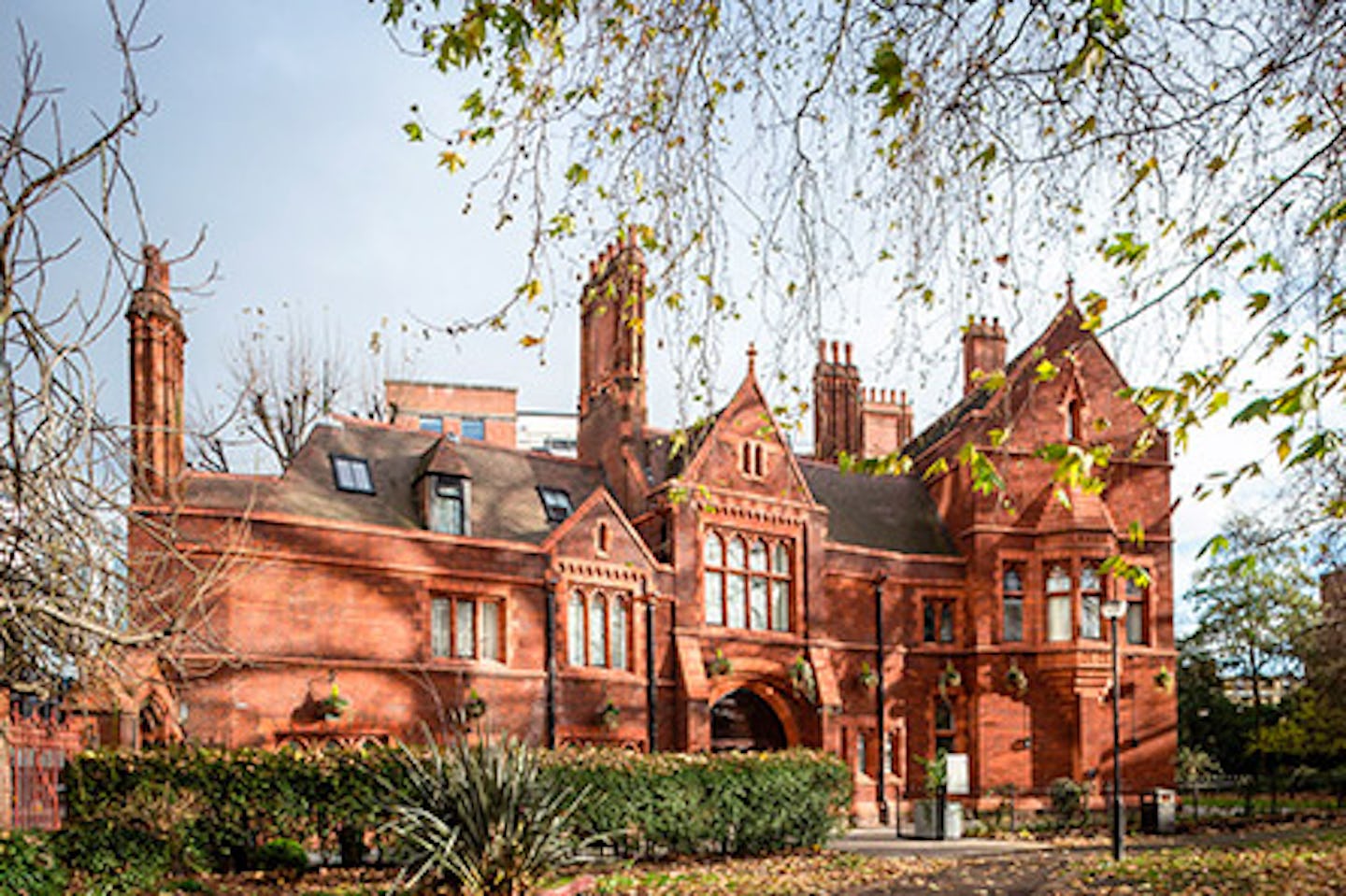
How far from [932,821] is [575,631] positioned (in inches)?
324

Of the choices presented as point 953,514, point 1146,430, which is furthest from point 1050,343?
point 1146,430

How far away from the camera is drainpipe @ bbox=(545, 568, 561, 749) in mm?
26422

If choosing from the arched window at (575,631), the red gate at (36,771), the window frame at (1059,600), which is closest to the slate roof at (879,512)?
the window frame at (1059,600)

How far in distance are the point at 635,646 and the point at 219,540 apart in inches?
361

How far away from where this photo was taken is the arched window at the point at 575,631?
88.9ft

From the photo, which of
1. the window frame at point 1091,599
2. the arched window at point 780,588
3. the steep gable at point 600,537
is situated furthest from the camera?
the window frame at point 1091,599

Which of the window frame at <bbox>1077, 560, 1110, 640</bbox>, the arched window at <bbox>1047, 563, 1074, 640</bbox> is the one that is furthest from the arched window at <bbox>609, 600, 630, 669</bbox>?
the window frame at <bbox>1077, 560, 1110, 640</bbox>

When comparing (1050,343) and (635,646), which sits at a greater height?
(1050,343)

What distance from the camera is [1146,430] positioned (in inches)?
292

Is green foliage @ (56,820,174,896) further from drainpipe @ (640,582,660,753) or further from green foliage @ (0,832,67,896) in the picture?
drainpipe @ (640,582,660,753)

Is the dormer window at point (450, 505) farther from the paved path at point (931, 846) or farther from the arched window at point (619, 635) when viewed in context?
the paved path at point (931, 846)

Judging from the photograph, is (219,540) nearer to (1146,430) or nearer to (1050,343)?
(1146,430)

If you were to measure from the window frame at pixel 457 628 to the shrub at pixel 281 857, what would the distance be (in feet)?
28.0

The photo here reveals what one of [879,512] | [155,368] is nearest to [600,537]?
[155,368]
